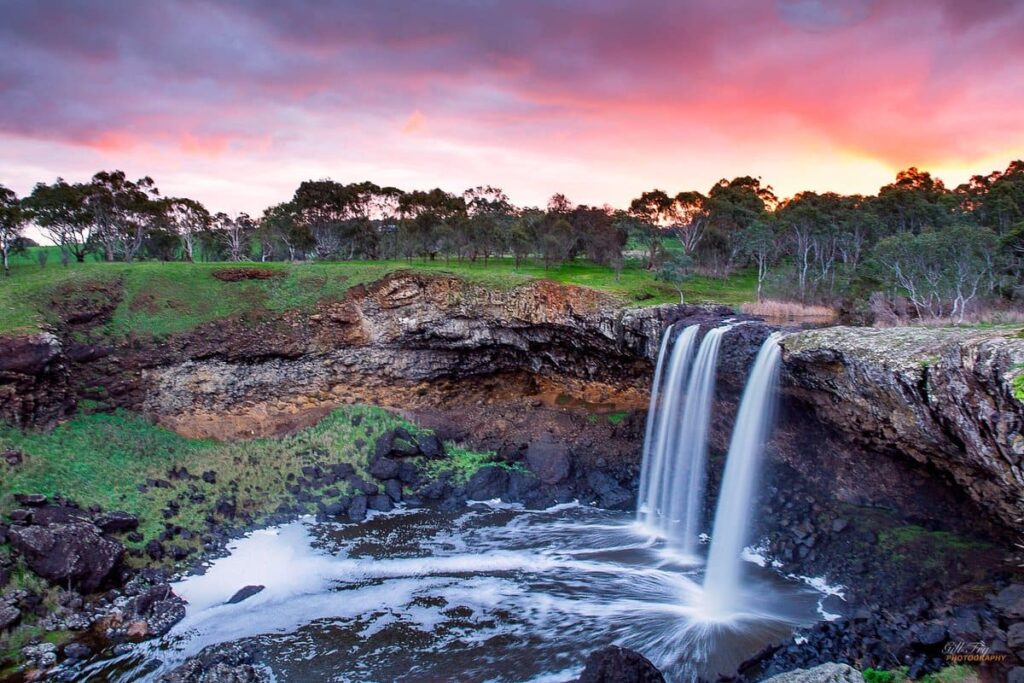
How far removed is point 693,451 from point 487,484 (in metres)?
9.09

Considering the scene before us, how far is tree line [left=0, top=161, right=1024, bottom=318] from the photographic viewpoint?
29.5 metres

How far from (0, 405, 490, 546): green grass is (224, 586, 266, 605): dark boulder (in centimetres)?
439

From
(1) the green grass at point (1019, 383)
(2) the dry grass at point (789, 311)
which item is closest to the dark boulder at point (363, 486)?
(2) the dry grass at point (789, 311)

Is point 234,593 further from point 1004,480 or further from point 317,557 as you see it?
point 1004,480

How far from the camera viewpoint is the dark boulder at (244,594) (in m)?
17.3

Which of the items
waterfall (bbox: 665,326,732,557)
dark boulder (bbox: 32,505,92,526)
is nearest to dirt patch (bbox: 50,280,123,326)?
dark boulder (bbox: 32,505,92,526)

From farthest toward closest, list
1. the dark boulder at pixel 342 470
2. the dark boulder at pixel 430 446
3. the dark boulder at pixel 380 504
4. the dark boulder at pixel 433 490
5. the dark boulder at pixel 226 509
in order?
the dark boulder at pixel 430 446 < the dark boulder at pixel 342 470 < the dark boulder at pixel 433 490 < the dark boulder at pixel 380 504 < the dark boulder at pixel 226 509

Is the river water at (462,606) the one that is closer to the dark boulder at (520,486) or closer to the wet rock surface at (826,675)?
the dark boulder at (520,486)

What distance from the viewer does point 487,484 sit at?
25.7 meters

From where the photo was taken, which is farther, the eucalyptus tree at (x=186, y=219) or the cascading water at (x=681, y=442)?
the eucalyptus tree at (x=186, y=219)

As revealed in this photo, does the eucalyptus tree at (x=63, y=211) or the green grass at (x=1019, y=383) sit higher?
the eucalyptus tree at (x=63, y=211)

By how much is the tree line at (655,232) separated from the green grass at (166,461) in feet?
62.7

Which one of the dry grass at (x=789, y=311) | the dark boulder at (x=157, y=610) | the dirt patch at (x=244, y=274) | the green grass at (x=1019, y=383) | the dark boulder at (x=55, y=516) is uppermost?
the dirt patch at (x=244, y=274)

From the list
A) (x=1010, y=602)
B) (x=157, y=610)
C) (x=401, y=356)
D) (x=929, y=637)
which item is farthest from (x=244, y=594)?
(x=1010, y=602)
